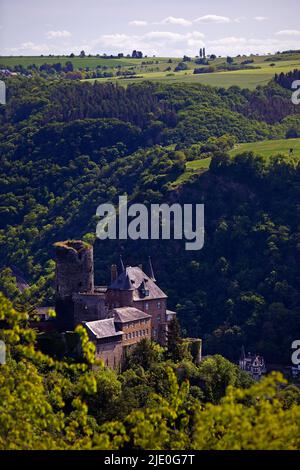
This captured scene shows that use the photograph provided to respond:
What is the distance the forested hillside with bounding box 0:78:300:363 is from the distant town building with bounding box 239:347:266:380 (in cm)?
193

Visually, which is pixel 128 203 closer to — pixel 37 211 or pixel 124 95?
pixel 37 211

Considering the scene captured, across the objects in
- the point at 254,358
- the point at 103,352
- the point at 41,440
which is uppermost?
the point at 41,440

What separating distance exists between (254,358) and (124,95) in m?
84.1

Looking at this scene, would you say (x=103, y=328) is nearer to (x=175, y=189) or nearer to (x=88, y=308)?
(x=88, y=308)

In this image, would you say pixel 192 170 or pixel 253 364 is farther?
pixel 192 170

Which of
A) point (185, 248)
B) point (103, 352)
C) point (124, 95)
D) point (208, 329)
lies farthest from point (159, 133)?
point (103, 352)

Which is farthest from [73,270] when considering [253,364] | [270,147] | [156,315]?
[270,147]

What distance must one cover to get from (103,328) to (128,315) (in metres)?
3.45

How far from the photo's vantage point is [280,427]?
115 feet

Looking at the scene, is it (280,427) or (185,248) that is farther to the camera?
(185,248)

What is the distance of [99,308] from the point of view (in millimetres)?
73750

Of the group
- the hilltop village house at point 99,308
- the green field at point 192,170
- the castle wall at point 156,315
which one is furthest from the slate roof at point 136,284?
the green field at point 192,170

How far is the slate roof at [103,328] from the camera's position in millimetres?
70938

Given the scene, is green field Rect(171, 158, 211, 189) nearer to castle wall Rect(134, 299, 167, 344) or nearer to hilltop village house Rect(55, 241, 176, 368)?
castle wall Rect(134, 299, 167, 344)
